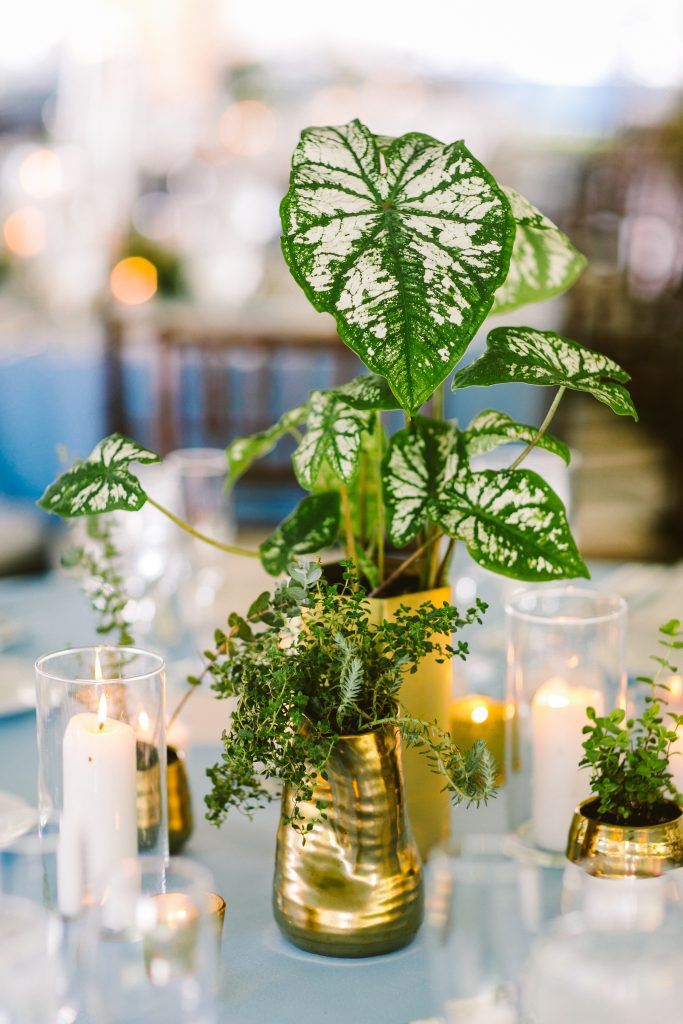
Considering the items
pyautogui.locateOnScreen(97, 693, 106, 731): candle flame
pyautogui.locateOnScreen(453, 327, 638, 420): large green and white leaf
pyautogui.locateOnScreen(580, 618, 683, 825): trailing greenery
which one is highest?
pyautogui.locateOnScreen(453, 327, 638, 420): large green and white leaf

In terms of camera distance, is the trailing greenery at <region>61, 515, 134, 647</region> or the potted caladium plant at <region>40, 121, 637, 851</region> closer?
the potted caladium plant at <region>40, 121, 637, 851</region>

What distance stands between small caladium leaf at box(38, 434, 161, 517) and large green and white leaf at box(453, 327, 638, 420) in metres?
0.20

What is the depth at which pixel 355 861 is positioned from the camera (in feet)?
2.36

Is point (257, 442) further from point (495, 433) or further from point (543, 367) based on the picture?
point (543, 367)

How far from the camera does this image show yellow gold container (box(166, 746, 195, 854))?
0.87 meters

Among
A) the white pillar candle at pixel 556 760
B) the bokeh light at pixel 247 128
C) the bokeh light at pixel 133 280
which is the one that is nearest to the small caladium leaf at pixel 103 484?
the white pillar candle at pixel 556 760

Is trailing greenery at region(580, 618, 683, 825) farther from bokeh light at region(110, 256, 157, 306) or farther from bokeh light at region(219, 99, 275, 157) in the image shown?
bokeh light at region(219, 99, 275, 157)

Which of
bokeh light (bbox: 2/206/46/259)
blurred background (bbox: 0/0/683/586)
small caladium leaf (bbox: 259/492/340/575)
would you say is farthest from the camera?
bokeh light (bbox: 2/206/46/259)

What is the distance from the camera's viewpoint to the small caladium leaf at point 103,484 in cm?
74

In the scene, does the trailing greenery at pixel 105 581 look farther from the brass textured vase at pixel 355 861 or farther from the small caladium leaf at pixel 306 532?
the brass textured vase at pixel 355 861

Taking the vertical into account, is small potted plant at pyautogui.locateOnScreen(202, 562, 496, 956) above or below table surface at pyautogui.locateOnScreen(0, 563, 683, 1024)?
above

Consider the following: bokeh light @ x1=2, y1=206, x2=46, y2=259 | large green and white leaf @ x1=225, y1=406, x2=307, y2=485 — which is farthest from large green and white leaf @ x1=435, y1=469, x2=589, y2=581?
bokeh light @ x1=2, y1=206, x2=46, y2=259

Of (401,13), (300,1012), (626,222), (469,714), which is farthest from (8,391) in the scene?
(401,13)

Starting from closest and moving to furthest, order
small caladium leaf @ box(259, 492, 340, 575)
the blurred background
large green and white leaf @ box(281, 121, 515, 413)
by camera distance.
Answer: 1. large green and white leaf @ box(281, 121, 515, 413)
2. small caladium leaf @ box(259, 492, 340, 575)
3. the blurred background
